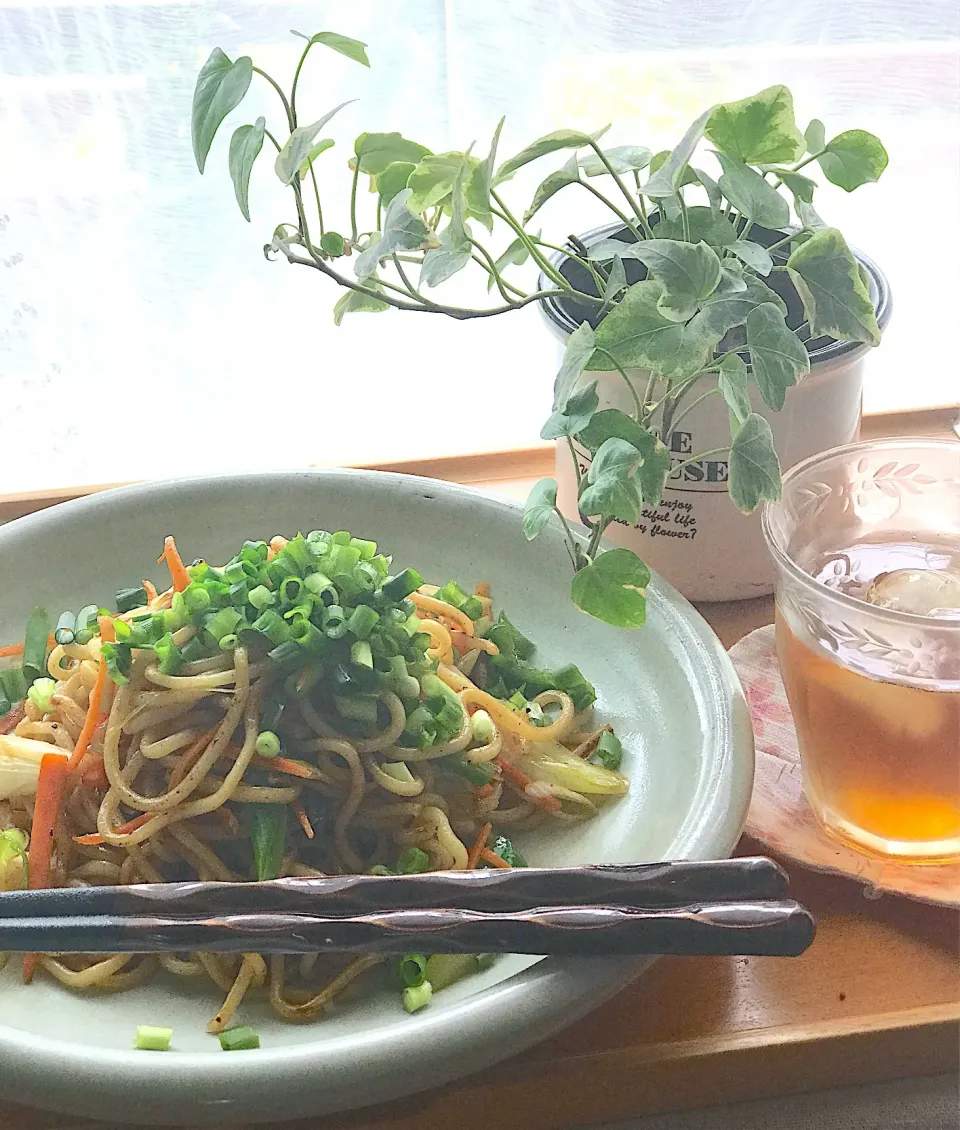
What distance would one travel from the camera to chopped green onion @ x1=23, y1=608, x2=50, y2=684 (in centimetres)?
105

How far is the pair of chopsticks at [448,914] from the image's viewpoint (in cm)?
73

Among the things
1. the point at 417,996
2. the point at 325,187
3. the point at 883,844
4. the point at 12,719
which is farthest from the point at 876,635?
the point at 325,187

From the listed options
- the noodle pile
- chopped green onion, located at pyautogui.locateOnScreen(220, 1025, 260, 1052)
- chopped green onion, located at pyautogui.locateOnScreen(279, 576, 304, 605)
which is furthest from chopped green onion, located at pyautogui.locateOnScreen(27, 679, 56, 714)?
chopped green onion, located at pyautogui.locateOnScreen(220, 1025, 260, 1052)

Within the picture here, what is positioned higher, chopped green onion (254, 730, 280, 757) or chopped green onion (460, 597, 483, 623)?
chopped green onion (254, 730, 280, 757)

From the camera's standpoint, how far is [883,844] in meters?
0.92

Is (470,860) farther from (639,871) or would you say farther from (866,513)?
(866,513)

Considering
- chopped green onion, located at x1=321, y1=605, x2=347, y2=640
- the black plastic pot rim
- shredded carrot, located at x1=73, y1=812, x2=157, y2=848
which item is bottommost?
shredded carrot, located at x1=73, y1=812, x2=157, y2=848

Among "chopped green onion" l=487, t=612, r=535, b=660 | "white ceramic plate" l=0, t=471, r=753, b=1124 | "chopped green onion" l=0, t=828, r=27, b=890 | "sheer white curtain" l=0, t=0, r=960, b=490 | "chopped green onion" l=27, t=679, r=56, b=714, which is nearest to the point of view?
"white ceramic plate" l=0, t=471, r=753, b=1124

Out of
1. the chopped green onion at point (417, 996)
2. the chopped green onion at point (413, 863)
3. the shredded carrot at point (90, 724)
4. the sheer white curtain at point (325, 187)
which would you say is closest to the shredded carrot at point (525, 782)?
the chopped green onion at point (413, 863)

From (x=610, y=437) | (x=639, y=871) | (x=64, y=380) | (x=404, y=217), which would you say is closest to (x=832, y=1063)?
(x=639, y=871)

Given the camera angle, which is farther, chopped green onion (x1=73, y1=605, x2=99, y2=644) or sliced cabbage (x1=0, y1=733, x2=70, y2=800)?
chopped green onion (x1=73, y1=605, x2=99, y2=644)

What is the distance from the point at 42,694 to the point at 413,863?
1.15 ft

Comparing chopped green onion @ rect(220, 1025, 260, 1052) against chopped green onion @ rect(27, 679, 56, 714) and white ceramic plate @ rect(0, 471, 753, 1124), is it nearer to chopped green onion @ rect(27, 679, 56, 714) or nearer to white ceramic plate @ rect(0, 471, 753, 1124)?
white ceramic plate @ rect(0, 471, 753, 1124)

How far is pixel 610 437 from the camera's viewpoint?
0.89m
